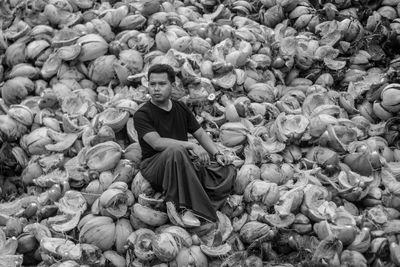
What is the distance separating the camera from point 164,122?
12.9 ft

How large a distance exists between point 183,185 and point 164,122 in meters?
Result: 0.49

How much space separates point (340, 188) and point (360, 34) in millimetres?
1856

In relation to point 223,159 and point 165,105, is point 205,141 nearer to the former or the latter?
point 223,159

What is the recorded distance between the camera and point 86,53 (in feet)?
15.7

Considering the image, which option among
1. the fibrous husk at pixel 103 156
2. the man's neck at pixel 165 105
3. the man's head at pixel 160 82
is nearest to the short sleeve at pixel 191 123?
the man's neck at pixel 165 105

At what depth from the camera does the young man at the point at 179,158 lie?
11.9 feet

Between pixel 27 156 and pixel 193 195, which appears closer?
pixel 193 195

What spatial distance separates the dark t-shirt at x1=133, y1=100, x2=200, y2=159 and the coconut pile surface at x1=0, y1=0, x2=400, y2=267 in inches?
10.1

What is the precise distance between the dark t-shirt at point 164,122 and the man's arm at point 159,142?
0.04m

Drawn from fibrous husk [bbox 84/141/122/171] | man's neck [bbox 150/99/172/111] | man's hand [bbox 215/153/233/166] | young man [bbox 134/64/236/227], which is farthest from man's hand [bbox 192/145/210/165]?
fibrous husk [bbox 84/141/122/171]

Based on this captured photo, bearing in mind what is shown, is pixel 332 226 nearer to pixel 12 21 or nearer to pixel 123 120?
pixel 123 120

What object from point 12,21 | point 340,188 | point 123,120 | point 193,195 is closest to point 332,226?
point 340,188

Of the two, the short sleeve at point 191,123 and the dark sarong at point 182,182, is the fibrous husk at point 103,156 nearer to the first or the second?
the dark sarong at point 182,182

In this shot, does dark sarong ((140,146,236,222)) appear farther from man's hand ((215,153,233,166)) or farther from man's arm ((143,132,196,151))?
man's hand ((215,153,233,166))
